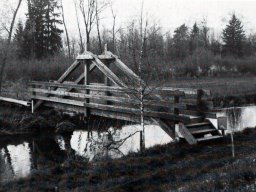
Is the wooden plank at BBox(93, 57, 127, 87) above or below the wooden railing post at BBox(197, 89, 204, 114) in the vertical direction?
above

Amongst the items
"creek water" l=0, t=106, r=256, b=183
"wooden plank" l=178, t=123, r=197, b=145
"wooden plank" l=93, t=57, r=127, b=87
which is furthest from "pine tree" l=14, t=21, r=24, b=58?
"wooden plank" l=178, t=123, r=197, b=145

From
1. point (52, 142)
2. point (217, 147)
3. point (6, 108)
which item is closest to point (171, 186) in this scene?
point (217, 147)

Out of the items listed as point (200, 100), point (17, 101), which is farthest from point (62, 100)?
point (200, 100)

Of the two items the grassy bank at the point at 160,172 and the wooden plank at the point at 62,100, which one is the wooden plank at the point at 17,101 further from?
the grassy bank at the point at 160,172

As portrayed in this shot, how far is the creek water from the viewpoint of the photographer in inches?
448

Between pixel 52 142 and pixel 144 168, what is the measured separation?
27.3 ft

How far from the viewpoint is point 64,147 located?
1528 centimetres

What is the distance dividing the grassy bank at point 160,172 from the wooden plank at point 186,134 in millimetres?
211

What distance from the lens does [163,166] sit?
8945 mm

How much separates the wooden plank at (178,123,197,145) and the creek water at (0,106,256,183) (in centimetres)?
145

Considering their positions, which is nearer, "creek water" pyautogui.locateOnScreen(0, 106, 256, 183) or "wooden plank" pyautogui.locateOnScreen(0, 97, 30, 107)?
"creek water" pyautogui.locateOnScreen(0, 106, 256, 183)

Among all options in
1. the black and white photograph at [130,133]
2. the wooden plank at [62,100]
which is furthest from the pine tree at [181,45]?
the wooden plank at [62,100]

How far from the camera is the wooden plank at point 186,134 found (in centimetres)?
1080

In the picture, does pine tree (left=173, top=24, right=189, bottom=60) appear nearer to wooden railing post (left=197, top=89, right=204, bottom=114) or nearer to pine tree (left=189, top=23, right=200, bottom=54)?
pine tree (left=189, top=23, right=200, bottom=54)
